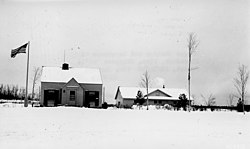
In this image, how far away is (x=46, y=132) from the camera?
1252 cm

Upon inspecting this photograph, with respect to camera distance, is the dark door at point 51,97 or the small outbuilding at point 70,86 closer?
the dark door at point 51,97

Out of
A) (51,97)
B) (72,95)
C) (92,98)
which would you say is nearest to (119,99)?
(92,98)

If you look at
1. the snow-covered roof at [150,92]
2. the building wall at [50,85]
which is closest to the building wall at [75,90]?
the building wall at [50,85]

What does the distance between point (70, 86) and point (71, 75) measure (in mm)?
2549

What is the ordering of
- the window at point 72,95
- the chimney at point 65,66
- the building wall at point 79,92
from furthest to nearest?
the chimney at point 65,66, the window at point 72,95, the building wall at point 79,92

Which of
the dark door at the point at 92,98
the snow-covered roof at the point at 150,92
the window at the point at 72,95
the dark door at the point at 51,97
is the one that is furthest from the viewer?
the snow-covered roof at the point at 150,92

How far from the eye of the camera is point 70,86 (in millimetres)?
46438

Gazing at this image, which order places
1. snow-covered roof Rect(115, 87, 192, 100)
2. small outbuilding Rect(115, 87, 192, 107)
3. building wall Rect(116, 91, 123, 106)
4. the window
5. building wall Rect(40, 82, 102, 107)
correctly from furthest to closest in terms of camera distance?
1. building wall Rect(116, 91, 123, 106)
2. snow-covered roof Rect(115, 87, 192, 100)
3. small outbuilding Rect(115, 87, 192, 107)
4. the window
5. building wall Rect(40, 82, 102, 107)

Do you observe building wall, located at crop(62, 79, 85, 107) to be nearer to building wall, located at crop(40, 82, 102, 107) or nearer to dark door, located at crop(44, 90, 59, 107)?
building wall, located at crop(40, 82, 102, 107)

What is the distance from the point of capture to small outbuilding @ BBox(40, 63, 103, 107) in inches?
1828

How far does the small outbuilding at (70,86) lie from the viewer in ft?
152

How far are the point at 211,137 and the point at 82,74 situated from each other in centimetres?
3836

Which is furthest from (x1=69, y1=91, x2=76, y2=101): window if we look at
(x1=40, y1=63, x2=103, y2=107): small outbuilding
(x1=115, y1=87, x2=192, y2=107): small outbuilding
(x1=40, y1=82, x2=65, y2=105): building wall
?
(x1=115, y1=87, x2=192, y2=107): small outbuilding

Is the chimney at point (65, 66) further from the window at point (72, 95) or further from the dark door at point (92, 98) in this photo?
the dark door at point (92, 98)
